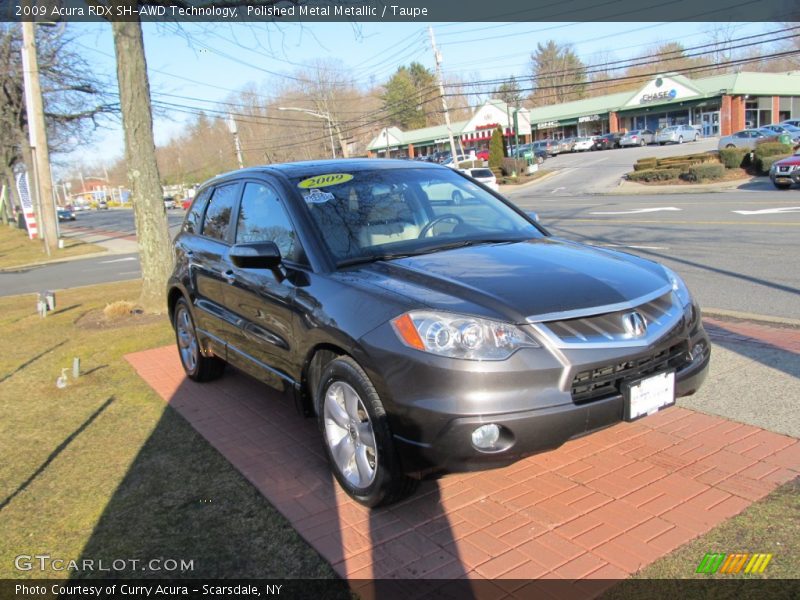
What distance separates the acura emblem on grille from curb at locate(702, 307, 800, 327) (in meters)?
3.76

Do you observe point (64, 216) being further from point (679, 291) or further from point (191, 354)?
point (679, 291)

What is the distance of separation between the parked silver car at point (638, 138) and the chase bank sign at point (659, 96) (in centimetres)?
330

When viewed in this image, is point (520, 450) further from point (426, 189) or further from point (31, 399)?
point (31, 399)

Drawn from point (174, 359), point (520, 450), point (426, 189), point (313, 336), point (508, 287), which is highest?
point (426, 189)

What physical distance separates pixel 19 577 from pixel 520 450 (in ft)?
7.86

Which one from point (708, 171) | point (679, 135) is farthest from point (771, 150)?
point (679, 135)

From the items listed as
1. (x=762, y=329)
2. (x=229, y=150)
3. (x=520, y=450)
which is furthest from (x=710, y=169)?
(x=229, y=150)

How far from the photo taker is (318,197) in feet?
13.5

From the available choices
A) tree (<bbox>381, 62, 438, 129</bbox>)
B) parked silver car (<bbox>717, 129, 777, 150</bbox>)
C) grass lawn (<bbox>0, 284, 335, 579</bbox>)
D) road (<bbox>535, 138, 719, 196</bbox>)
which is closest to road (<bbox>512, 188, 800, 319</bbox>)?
grass lawn (<bbox>0, 284, 335, 579</bbox>)

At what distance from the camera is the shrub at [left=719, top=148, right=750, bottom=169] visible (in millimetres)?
29125

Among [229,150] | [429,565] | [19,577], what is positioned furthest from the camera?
[229,150]

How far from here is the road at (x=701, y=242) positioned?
8.05m

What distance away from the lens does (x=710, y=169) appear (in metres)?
27.7

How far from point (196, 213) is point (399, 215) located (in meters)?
2.36
